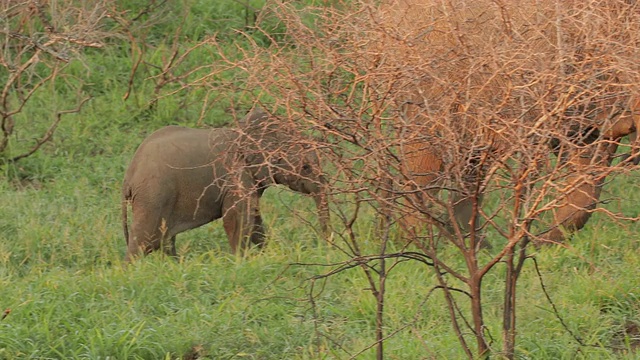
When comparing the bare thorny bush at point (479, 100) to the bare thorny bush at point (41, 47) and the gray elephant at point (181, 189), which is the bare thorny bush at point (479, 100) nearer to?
the gray elephant at point (181, 189)

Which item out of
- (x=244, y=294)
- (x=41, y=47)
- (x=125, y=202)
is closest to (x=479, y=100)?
(x=244, y=294)

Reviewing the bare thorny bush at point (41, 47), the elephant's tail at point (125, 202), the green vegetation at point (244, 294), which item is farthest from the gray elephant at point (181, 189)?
the bare thorny bush at point (41, 47)

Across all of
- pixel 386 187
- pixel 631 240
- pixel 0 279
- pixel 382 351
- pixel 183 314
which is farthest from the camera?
pixel 631 240

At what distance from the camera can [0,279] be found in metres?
5.60

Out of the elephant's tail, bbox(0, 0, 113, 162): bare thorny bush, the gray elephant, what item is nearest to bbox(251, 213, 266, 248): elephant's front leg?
the gray elephant

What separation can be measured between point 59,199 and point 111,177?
55cm

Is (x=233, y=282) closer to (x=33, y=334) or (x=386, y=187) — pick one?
(x=33, y=334)

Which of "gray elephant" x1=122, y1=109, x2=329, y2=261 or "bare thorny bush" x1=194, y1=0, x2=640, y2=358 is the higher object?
"bare thorny bush" x1=194, y1=0, x2=640, y2=358

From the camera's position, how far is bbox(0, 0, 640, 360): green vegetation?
16.0ft

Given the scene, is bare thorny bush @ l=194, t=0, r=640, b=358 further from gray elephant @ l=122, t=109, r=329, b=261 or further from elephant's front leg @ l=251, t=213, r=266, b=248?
elephant's front leg @ l=251, t=213, r=266, b=248

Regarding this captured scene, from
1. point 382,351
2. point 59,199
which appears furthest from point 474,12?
point 59,199

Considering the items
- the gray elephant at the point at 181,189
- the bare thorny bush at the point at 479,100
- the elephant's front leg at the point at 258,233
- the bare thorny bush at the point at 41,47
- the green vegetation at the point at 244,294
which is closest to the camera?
the bare thorny bush at the point at 479,100

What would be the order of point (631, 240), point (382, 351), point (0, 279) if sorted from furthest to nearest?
point (631, 240) → point (0, 279) → point (382, 351)

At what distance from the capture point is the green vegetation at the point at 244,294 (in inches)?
192
